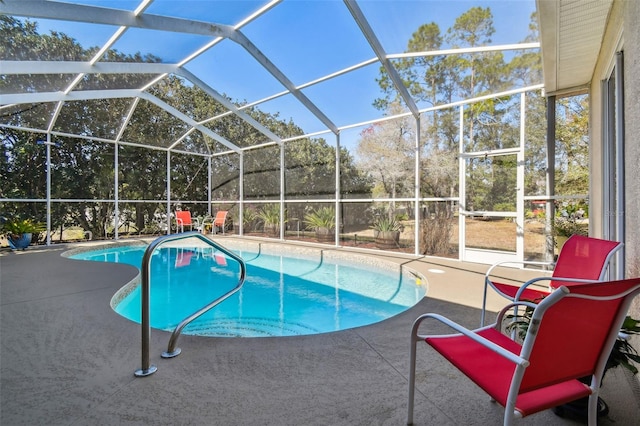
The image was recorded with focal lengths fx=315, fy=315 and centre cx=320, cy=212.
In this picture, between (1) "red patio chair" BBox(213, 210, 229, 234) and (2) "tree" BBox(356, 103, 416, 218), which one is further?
(1) "red patio chair" BBox(213, 210, 229, 234)

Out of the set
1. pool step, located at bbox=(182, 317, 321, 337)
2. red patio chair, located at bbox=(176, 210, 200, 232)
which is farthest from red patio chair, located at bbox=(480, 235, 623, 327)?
red patio chair, located at bbox=(176, 210, 200, 232)

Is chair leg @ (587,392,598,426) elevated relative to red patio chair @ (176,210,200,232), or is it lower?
lower

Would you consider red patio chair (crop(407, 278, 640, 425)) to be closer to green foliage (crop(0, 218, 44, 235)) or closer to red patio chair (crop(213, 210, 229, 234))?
green foliage (crop(0, 218, 44, 235))

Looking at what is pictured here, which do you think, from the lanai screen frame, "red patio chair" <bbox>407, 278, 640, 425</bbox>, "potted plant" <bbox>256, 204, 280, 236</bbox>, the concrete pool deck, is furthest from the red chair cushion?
"potted plant" <bbox>256, 204, 280, 236</bbox>

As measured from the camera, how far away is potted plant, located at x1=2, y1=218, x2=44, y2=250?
7346 millimetres

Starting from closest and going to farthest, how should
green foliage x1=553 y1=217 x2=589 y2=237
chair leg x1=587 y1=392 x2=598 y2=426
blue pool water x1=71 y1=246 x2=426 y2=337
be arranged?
chair leg x1=587 y1=392 x2=598 y2=426
blue pool water x1=71 y1=246 x2=426 y2=337
green foliage x1=553 y1=217 x2=589 y2=237

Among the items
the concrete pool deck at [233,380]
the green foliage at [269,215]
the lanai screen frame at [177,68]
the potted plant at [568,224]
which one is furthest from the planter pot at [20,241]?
the potted plant at [568,224]

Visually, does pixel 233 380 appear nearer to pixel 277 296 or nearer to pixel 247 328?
pixel 247 328

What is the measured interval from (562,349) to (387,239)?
6.21 m

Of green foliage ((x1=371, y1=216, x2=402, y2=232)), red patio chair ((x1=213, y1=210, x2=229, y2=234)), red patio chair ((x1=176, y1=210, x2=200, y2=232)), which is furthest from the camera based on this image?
red patio chair ((x1=213, y1=210, x2=229, y2=234))

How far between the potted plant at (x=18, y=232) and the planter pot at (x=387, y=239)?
836 cm

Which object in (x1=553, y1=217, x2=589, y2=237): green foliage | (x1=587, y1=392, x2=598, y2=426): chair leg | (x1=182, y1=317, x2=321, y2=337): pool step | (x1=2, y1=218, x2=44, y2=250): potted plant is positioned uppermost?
(x1=553, y1=217, x2=589, y2=237): green foliage

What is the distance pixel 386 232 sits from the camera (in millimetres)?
7316

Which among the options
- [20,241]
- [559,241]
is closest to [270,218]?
[20,241]
